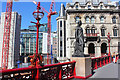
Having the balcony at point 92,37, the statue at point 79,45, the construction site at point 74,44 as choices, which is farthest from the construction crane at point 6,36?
the statue at point 79,45

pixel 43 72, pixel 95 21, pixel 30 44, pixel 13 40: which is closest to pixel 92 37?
pixel 95 21

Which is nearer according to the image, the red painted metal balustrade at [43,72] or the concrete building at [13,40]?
the red painted metal balustrade at [43,72]

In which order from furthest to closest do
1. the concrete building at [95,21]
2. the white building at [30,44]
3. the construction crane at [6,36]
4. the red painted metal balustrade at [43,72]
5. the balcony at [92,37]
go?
A: the white building at [30,44] < the construction crane at [6,36] < the concrete building at [95,21] < the balcony at [92,37] < the red painted metal balustrade at [43,72]

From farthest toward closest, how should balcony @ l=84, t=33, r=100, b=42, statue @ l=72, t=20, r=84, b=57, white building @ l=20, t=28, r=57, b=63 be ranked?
white building @ l=20, t=28, r=57, b=63 → balcony @ l=84, t=33, r=100, b=42 → statue @ l=72, t=20, r=84, b=57

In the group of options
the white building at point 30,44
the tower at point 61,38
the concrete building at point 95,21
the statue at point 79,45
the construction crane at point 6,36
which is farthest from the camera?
the white building at point 30,44

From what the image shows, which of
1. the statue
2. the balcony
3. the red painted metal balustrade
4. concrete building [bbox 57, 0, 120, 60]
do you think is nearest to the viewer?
the red painted metal balustrade

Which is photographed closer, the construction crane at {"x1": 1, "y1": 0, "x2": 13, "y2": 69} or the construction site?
the construction site

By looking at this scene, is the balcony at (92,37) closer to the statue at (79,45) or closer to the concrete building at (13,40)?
the statue at (79,45)

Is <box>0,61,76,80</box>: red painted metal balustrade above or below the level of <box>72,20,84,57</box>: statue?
below

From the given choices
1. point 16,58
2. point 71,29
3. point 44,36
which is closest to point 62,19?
point 71,29

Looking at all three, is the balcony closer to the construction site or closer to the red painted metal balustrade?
the construction site

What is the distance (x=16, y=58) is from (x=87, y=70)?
57.3 m

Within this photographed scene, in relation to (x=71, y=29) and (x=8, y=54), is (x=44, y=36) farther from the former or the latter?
(x=71, y=29)

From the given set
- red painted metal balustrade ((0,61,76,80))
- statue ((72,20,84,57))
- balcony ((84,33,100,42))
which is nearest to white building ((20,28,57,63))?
balcony ((84,33,100,42))
